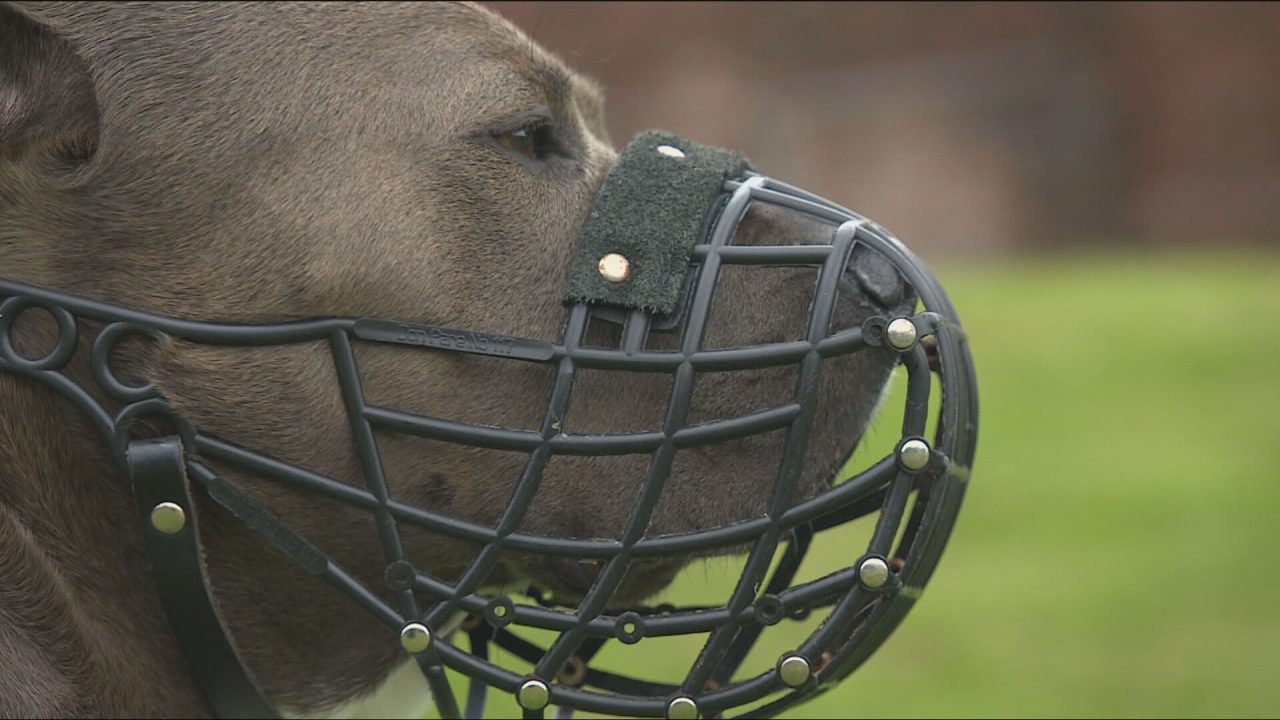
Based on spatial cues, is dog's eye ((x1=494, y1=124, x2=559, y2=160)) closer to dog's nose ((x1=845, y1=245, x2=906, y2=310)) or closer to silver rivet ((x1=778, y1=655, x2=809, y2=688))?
dog's nose ((x1=845, y1=245, x2=906, y2=310))

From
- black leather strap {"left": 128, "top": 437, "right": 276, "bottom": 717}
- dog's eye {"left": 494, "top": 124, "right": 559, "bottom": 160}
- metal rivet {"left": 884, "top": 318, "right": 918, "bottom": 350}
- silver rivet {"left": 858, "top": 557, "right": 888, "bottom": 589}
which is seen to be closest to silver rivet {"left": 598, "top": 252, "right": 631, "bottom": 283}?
dog's eye {"left": 494, "top": 124, "right": 559, "bottom": 160}

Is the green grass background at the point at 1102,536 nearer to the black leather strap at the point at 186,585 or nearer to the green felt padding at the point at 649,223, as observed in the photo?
the green felt padding at the point at 649,223

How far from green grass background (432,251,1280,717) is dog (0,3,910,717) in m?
0.44

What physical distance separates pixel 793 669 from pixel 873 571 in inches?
7.6

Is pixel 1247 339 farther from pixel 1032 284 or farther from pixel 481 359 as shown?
pixel 481 359

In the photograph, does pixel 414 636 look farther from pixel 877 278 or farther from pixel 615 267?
pixel 877 278

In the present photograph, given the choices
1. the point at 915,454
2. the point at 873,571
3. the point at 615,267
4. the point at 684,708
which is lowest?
the point at 684,708

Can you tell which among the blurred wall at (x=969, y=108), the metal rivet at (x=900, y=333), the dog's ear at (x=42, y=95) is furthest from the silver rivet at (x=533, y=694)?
the blurred wall at (x=969, y=108)

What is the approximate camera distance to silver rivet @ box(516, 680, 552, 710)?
210cm

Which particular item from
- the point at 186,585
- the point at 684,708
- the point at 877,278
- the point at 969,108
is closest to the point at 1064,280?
the point at 877,278

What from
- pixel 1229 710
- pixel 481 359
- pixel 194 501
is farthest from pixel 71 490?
pixel 1229 710

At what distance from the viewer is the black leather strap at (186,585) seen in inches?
80.0

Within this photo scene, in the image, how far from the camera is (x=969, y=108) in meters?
18.3

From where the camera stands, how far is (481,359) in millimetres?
2143
